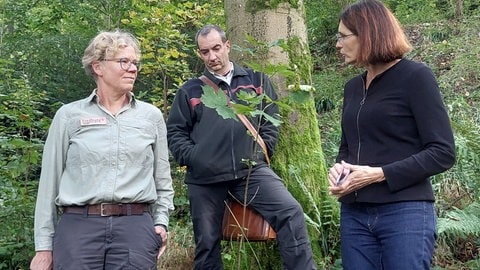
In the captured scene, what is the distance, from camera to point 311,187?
4762 mm

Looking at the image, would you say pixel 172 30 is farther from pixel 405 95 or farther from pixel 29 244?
pixel 405 95

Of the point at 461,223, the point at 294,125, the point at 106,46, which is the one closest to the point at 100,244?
the point at 106,46

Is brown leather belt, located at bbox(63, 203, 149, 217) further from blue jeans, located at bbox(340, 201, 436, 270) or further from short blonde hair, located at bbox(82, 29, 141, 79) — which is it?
blue jeans, located at bbox(340, 201, 436, 270)

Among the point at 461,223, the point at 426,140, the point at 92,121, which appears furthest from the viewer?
the point at 461,223

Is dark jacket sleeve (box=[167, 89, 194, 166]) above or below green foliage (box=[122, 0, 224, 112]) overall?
below

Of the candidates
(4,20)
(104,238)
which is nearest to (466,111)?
(104,238)

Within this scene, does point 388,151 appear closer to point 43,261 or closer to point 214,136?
point 214,136

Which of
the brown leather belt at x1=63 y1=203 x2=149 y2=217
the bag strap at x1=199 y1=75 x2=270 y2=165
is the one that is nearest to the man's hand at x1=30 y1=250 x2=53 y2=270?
the brown leather belt at x1=63 y1=203 x2=149 y2=217

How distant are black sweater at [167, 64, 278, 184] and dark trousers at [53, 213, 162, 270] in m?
0.82

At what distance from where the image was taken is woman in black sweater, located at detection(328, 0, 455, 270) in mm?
2799

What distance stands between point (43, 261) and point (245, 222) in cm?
135

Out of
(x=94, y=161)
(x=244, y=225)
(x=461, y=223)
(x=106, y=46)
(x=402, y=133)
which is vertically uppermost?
(x=106, y=46)

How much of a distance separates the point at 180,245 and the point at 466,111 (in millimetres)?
4333

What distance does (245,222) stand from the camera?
161 inches
